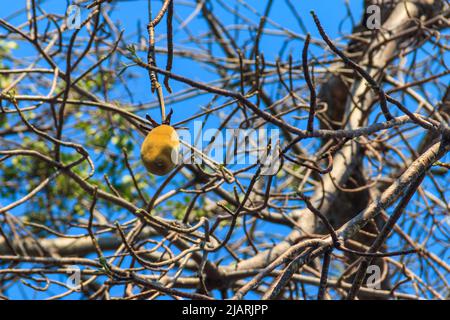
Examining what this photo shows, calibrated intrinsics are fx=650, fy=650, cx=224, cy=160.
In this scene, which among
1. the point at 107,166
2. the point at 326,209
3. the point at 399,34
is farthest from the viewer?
the point at 107,166

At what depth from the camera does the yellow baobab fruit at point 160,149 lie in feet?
4.22

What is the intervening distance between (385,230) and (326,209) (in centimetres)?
126

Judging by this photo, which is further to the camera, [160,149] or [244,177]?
[244,177]

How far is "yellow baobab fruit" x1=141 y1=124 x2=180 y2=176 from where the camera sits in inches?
50.7

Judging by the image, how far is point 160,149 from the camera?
1.29 metres

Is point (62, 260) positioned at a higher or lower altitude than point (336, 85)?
lower

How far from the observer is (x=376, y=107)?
326 cm
